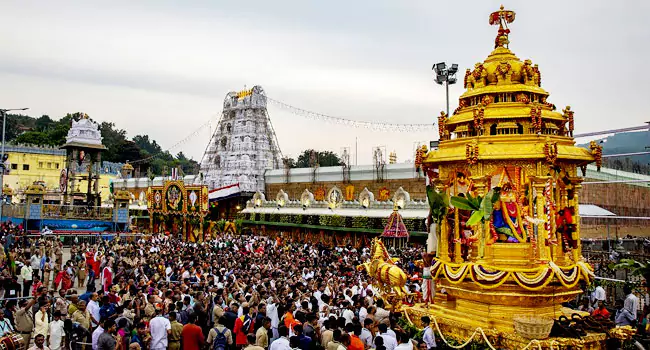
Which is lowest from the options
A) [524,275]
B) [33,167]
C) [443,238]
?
[524,275]

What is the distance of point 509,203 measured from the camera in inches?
327

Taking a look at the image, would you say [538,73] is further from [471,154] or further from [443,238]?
[443,238]

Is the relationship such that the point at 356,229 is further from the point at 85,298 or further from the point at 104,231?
the point at 85,298

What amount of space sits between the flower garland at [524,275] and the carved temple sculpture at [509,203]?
0.02 meters

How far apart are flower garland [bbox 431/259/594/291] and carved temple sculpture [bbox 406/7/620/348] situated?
0.02 meters

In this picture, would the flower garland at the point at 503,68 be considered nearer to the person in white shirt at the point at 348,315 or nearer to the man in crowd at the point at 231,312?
the man in crowd at the point at 231,312

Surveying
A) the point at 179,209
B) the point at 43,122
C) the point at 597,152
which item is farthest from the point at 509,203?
the point at 43,122

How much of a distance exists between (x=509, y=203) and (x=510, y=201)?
37 millimetres

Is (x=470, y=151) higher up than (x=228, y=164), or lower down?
lower down

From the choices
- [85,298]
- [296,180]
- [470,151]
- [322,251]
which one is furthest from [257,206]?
[470,151]

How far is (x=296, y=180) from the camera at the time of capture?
144 ft

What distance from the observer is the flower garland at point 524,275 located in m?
7.84

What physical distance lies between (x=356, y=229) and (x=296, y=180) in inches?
540

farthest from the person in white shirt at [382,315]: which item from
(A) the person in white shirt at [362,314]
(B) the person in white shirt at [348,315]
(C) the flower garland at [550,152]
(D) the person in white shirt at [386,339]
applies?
(C) the flower garland at [550,152]
